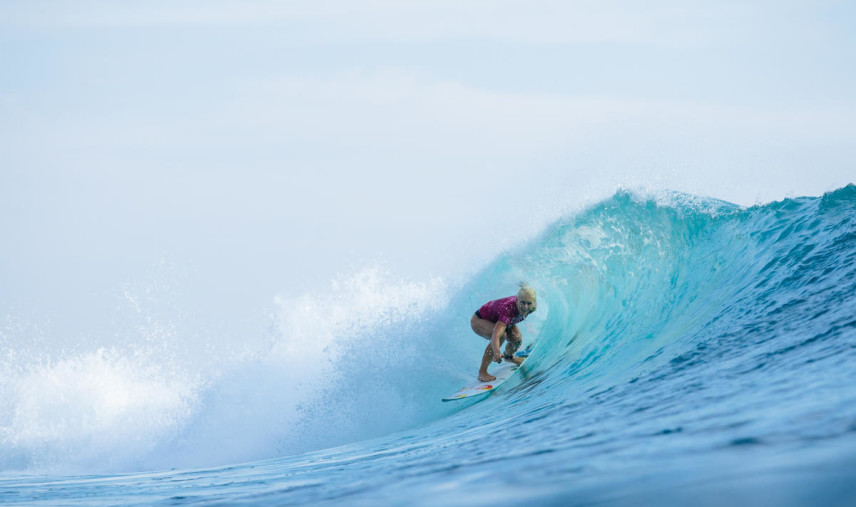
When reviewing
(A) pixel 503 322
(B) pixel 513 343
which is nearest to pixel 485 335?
(B) pixel 513 343

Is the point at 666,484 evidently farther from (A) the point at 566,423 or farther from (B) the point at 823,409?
(A) the point at 566,423

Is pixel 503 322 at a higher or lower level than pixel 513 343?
higher

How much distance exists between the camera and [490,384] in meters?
8.50

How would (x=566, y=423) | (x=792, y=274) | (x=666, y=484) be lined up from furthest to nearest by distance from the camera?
(x=792, y=274) → (x=566, y=423) → (x=666, y=484)

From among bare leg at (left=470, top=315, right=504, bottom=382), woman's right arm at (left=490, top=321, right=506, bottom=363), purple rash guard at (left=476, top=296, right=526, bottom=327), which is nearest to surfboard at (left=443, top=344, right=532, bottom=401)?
bare leg at (left=470, top=315, right=504, bottom=382)

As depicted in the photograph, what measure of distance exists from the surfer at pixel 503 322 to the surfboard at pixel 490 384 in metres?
0.09

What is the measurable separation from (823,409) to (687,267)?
20.3 feet

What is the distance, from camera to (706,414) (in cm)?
375

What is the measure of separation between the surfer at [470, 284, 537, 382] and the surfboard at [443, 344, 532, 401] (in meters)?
0.09

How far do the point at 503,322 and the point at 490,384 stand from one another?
0.89 metres

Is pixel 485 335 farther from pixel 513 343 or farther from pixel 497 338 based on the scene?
pixel 497 338

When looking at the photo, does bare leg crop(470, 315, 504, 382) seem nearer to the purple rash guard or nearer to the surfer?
the surfer

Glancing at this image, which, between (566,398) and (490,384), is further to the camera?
(490,384)

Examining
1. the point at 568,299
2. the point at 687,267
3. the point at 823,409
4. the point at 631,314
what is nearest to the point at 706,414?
the point at 823,409
